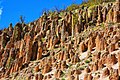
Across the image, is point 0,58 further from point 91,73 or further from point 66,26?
point 91,73

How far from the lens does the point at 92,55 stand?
37875 millimetres

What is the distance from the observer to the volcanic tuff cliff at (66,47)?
117 feet

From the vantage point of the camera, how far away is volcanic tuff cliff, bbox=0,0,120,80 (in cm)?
3559

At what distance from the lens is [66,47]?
41.9 m

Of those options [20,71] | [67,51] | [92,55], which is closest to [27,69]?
[20,71]

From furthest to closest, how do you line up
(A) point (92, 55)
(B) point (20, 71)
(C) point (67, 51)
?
1. (B) point (20, 71)
2. (C) point (67, 51)
3. (A) point (92, 55)

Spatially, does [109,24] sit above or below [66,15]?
below

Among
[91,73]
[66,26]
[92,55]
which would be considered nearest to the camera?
[91,73]

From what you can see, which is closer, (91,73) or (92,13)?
(91,73)

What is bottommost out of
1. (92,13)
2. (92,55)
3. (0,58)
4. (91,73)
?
(91,73)

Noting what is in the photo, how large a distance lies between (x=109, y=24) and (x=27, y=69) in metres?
8.75

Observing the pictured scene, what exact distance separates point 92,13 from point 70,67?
436 inches

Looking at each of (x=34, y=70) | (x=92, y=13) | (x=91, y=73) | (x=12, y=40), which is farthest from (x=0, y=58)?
(x=91, y=73)

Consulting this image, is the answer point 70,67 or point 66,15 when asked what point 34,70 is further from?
point 66,15
